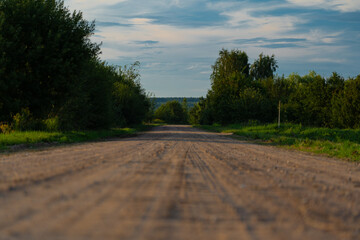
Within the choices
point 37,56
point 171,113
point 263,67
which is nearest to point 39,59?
point 37,56

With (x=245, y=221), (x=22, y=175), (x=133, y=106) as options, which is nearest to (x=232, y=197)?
(x=245, y=221)

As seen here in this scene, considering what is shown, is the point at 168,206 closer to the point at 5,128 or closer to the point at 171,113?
the point at 5,128

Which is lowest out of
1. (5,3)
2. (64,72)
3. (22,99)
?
(22,99)

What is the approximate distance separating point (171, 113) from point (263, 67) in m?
59.9

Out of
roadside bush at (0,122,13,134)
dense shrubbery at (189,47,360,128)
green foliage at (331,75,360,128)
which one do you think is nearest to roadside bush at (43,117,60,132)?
roadside bush at (0,122,13,134)

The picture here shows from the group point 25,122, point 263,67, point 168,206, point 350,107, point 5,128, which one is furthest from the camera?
point 263,67

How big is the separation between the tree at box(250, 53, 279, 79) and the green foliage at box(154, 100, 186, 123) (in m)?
54.2

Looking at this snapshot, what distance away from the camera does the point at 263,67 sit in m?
79.2

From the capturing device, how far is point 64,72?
17.6m

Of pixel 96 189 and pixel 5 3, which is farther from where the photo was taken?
pixel 5 3

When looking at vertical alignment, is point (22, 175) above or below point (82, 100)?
below

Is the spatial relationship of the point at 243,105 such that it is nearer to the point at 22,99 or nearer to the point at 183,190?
the point at 22,99

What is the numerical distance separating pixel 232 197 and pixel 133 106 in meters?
41.9

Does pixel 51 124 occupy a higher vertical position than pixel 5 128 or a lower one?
higher
